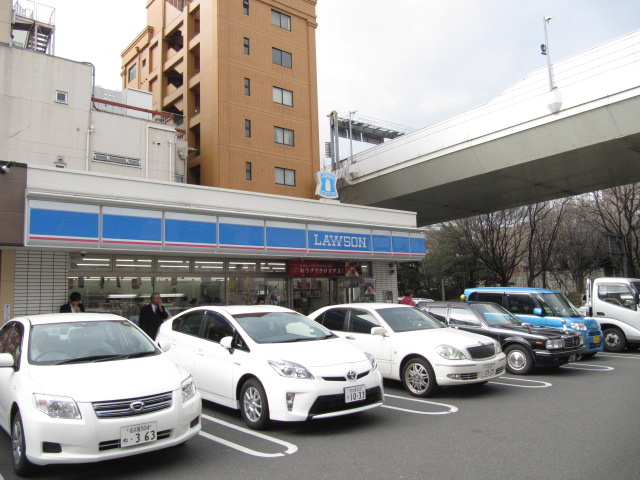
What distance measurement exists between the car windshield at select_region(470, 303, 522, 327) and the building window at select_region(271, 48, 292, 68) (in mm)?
20466

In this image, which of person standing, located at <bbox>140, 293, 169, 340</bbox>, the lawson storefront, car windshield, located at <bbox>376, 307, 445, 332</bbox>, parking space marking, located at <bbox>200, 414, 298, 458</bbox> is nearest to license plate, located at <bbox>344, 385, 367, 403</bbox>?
parking space marking, located at <bbox>200, 414, 298, 458</bbox>

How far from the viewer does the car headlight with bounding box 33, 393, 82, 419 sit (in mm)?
4477

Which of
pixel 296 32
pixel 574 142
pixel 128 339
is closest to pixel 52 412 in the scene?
pixel 128 339

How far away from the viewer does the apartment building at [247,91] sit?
2525 centimetres

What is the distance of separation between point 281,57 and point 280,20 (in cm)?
239

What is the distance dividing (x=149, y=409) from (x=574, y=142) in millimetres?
15790

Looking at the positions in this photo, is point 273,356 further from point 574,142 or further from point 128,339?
point 574,142

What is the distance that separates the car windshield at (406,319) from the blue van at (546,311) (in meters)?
3.88

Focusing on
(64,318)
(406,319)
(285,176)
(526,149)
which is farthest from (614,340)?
(285,176)

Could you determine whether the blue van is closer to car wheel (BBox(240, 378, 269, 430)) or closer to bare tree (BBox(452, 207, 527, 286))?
car wheel (BBox(240, 378, 269, 430))

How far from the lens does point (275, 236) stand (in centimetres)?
1398

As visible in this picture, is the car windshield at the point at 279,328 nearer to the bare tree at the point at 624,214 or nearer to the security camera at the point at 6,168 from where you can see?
the security camera at the point at 6,168

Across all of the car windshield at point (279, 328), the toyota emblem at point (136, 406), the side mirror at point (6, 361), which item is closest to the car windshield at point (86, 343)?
the side mirror at point (6, 361)

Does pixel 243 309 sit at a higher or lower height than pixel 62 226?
lower
